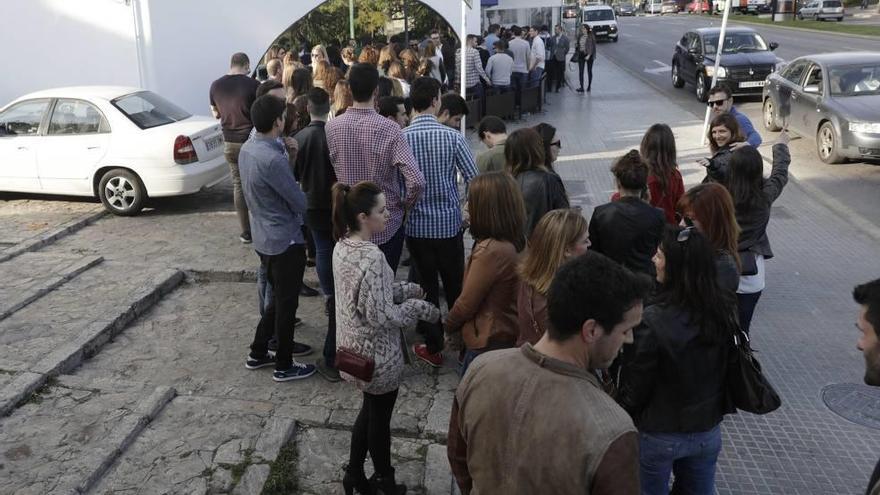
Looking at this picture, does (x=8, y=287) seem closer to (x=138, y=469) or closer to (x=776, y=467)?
(x=138, y=469)

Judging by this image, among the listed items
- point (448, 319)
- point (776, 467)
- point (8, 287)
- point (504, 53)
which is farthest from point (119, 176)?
point (504, 53)

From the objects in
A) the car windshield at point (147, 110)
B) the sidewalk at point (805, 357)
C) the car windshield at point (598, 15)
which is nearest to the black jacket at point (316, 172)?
the sidewalk at point (805, 357)

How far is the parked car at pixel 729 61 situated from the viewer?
16.2 m

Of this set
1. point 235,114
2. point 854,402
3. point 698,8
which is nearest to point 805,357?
point 854,402

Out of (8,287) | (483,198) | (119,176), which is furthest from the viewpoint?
(119,176)

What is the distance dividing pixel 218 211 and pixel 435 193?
493cm

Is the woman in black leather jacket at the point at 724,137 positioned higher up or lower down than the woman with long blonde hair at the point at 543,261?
higher up

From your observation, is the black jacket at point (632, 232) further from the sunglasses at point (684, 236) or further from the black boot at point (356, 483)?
the black boot at point (356, 483)

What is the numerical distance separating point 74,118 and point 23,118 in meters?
0.68

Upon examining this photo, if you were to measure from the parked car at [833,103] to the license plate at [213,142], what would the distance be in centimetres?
882

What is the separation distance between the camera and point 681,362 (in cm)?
279

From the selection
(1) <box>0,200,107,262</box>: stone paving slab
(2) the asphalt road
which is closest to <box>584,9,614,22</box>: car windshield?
(2) the asphalt road

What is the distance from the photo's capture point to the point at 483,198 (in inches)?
150

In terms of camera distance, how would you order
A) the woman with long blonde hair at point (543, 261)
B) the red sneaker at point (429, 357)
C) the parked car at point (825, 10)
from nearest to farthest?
the woman with long blonde hair at point (543, 261) < the red sneaker at point (429, 357) < the parked car at point (825, 10)
